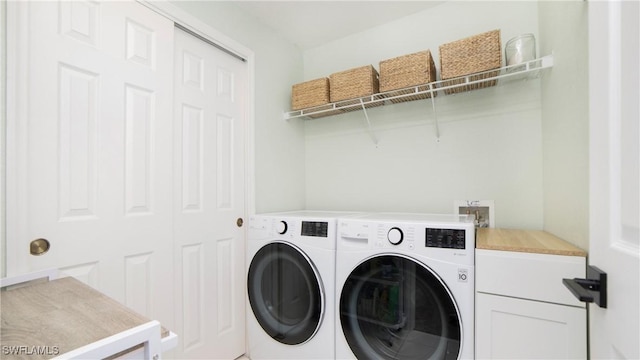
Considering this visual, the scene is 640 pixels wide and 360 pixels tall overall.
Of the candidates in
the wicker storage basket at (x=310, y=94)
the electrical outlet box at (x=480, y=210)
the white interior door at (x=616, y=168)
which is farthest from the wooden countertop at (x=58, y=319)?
the electrical outlet box at (x=480, y=210)

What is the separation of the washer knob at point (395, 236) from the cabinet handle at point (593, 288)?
0.74m

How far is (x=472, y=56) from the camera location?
5.17 feet

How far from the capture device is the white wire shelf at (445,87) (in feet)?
5.08

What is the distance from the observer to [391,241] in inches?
55.2

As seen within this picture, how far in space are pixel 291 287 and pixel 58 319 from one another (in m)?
1.20

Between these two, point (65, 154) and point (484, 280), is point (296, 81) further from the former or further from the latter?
point (484, 280)

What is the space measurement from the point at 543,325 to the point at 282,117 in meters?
2.04

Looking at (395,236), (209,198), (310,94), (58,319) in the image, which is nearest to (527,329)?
(395,236)

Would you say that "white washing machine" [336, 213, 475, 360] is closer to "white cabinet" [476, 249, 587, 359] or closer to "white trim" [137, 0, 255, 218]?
"white cabinet" [476, 249, 587, 359]

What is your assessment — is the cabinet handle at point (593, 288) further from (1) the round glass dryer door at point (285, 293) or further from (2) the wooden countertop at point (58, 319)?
(1) the round glass dryer door at point (285, 293)

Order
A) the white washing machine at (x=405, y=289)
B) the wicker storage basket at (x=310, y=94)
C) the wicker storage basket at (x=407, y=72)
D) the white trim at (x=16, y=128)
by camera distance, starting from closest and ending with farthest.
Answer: the white trim at (x=16, y=128), the white washing machine at (x=405, y=289), the wicker storage basket at (x=407, y=72), the wicker storage basket at (x=310, y=94)

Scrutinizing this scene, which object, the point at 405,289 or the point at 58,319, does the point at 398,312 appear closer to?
the point at 405,289

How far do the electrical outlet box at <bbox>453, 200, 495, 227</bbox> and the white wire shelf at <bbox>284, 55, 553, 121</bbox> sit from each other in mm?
733

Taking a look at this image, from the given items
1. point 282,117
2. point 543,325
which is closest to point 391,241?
point 543,325
